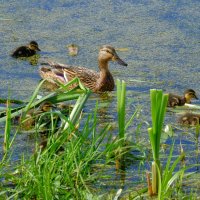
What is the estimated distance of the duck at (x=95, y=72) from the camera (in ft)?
23.5

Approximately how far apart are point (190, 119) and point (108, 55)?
161cm

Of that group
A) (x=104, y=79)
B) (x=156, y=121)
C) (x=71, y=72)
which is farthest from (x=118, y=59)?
(x=156, y=121)

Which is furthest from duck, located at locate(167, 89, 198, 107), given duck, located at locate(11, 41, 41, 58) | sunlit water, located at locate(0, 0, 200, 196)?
duck, located at locate(11, 41, 41, 58)

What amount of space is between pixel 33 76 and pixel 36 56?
23.5 inches

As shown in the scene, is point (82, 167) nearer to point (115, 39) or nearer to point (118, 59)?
point (118, 59)

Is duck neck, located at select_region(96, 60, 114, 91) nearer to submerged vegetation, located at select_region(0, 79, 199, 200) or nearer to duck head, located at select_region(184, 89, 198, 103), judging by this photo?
duck head, located at select_region(184, 89, 198, 103)

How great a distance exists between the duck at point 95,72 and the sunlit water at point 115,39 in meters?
0.10

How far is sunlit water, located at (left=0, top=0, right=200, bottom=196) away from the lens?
688 cm

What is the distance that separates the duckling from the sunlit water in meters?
0.42

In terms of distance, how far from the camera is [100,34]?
8.01 metres

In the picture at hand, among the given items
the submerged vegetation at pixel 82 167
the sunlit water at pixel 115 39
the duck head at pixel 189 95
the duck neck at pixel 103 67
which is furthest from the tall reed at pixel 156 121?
the duck neck at pixel 103 67

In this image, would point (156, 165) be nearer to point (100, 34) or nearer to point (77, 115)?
point (77, 115)

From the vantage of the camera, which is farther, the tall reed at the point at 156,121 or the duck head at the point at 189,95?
the duck head at the point at 189,95

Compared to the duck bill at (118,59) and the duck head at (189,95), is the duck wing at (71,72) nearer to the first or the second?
the duck bill at (118,59)
